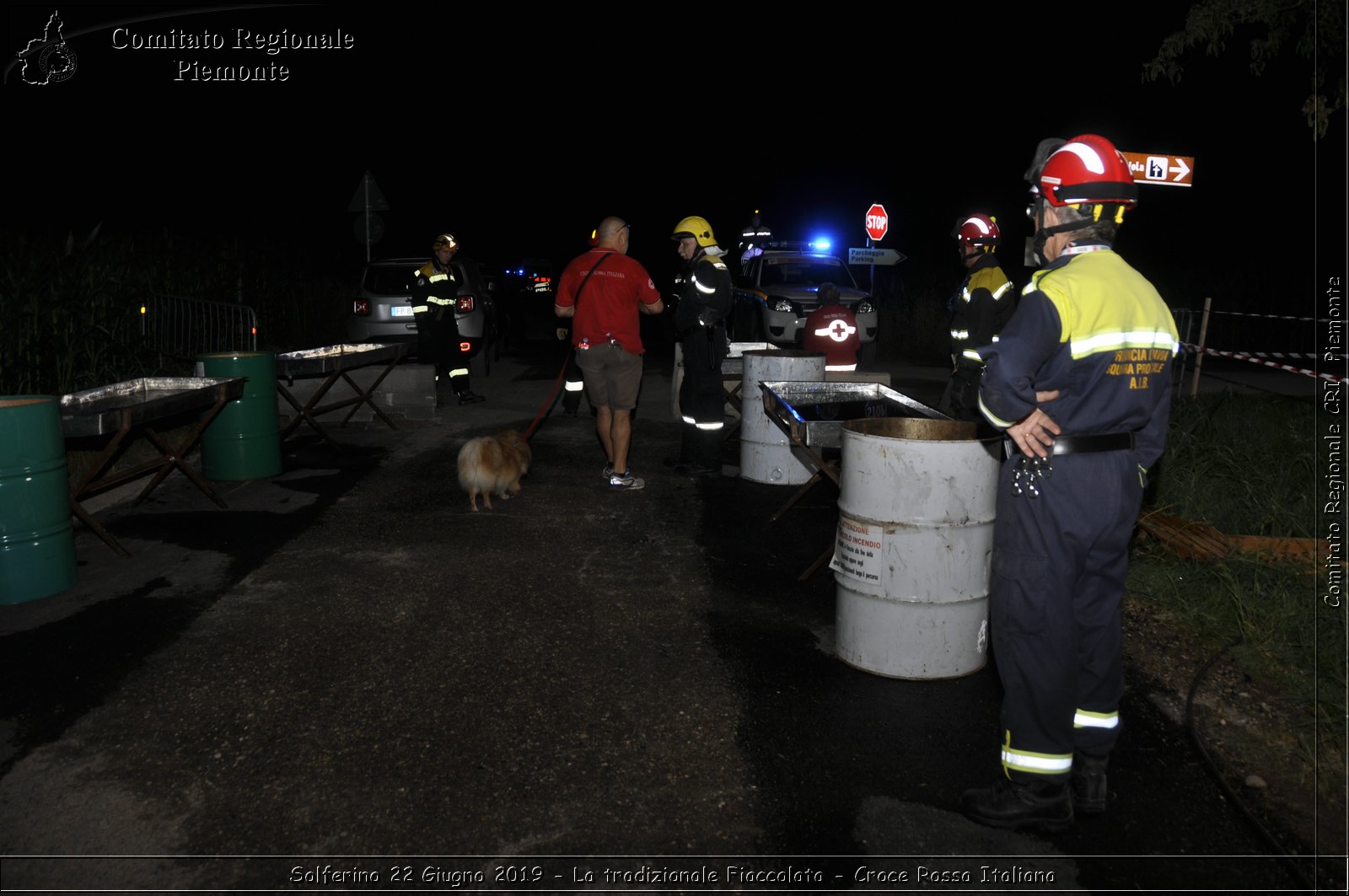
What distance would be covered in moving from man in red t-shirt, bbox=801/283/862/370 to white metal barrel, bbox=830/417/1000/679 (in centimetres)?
585

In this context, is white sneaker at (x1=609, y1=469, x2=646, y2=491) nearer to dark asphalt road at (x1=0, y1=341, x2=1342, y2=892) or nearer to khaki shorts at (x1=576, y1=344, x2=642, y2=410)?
khaki shorts at (x1=576, y1=344, x2=642, y2=410)

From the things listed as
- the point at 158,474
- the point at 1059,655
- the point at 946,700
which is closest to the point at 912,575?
the point at 946,700

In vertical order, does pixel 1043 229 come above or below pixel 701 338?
above

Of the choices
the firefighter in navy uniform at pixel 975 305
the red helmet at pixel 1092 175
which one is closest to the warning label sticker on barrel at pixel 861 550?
the red helmet at pixel 1092 175

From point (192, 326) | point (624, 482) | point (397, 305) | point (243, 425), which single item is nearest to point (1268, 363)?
point (624, 482)

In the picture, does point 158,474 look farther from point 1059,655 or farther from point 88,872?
point 1059,655

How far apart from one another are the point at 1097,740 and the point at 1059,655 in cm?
38

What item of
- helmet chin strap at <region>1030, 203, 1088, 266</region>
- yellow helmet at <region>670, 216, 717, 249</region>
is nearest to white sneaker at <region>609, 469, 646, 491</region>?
yellow helmet at <region>670, 216, 717, 249</region>

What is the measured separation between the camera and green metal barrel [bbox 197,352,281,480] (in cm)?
794

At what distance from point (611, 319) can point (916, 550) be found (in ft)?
13.3

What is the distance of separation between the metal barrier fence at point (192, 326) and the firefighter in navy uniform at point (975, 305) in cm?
850

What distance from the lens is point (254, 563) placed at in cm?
608

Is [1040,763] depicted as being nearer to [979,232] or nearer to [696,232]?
[979,232]

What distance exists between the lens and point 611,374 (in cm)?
787
